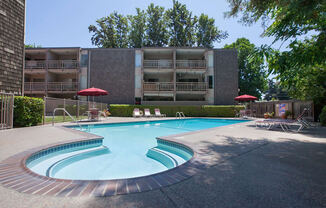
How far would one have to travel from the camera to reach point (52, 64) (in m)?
18.5

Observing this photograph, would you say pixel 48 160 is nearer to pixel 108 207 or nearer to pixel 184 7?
pixel 108 207

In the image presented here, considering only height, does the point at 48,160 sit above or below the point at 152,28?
below

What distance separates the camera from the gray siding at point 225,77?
19094 mm

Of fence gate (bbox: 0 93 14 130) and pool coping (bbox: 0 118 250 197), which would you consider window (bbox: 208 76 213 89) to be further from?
pool coping (bbox: 0 118 250 197)

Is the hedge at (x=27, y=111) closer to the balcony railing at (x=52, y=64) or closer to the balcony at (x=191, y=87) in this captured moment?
the balcony railing at (x=52, y=64)

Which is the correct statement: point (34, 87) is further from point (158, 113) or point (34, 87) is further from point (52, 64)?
point (158, 113)

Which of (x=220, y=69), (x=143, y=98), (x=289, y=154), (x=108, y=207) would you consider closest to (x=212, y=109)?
(x=220, y=69)

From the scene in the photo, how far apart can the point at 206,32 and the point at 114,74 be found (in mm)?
18780

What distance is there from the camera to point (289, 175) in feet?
7.07

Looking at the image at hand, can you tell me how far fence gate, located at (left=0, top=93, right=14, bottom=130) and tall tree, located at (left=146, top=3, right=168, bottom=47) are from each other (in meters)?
24.7

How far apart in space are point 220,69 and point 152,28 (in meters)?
15.5

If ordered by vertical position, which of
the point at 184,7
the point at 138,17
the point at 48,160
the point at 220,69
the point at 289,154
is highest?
the point at 184,7

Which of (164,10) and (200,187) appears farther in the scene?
(164,10)

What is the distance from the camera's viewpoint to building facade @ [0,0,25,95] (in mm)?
8328
